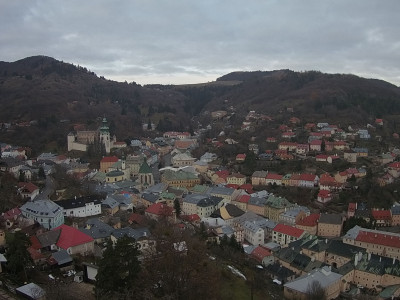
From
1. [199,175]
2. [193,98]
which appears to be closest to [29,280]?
[199,175]

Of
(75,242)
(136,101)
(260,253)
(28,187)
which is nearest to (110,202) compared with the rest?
(28,187)

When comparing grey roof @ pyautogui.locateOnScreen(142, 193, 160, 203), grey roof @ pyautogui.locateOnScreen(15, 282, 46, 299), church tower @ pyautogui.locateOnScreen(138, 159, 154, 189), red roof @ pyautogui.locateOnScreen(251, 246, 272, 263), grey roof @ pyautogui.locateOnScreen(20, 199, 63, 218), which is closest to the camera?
grey roof @ pyautogui.locateOnScreen(15, 282, 46, 299)

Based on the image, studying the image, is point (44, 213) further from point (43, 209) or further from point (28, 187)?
point (28, 187)

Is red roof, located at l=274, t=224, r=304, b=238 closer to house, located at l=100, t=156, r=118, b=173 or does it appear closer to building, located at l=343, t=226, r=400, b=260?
building, located at l=343, t=226, r=400, b=260

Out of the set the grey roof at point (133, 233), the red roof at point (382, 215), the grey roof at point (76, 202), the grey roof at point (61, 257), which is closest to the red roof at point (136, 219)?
the grey roof at point (76, 202)

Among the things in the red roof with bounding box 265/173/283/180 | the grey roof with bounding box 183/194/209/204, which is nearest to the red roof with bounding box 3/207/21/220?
the grey roof with bounding box 183/194/209/204

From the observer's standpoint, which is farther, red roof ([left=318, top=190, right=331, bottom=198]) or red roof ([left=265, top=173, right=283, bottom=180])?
red roof ([left=265, top=173, right=283, bottom=180])
